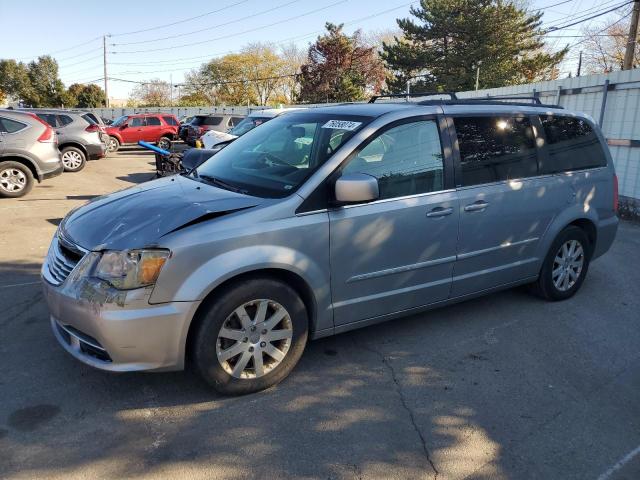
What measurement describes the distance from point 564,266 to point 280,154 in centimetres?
300

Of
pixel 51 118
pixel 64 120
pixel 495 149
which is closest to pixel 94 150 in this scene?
pixel 64 120

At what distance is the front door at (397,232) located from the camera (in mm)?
3516

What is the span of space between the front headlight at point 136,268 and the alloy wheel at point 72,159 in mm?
13035

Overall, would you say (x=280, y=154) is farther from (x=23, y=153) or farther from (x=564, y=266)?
(x=23, y=153)

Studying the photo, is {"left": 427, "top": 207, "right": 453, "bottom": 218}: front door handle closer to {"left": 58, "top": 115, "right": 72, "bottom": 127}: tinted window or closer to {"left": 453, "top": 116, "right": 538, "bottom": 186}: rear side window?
{"left": 453, "top": 116, "right": 538, "bottom": 186}: rear side window

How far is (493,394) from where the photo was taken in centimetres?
338

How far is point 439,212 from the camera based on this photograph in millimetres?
3879

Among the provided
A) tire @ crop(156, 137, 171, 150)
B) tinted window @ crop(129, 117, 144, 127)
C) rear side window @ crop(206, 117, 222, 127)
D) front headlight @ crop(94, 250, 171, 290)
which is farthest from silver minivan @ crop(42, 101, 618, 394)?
tinted window @ crop(129, 117, 144, 127)

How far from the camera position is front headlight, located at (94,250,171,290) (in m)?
2.88

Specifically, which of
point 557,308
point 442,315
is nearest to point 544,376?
point 442,315

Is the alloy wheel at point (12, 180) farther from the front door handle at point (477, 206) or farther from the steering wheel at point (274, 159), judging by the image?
the front door handle at point (477, 206)

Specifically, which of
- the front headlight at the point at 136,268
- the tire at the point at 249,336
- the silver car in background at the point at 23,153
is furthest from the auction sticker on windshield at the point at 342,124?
the silver car in background at the point at 23,153

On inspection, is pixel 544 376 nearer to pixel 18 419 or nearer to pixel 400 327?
pixel 400 327

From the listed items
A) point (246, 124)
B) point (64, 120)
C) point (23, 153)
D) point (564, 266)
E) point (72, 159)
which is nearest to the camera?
point (564, 266)
